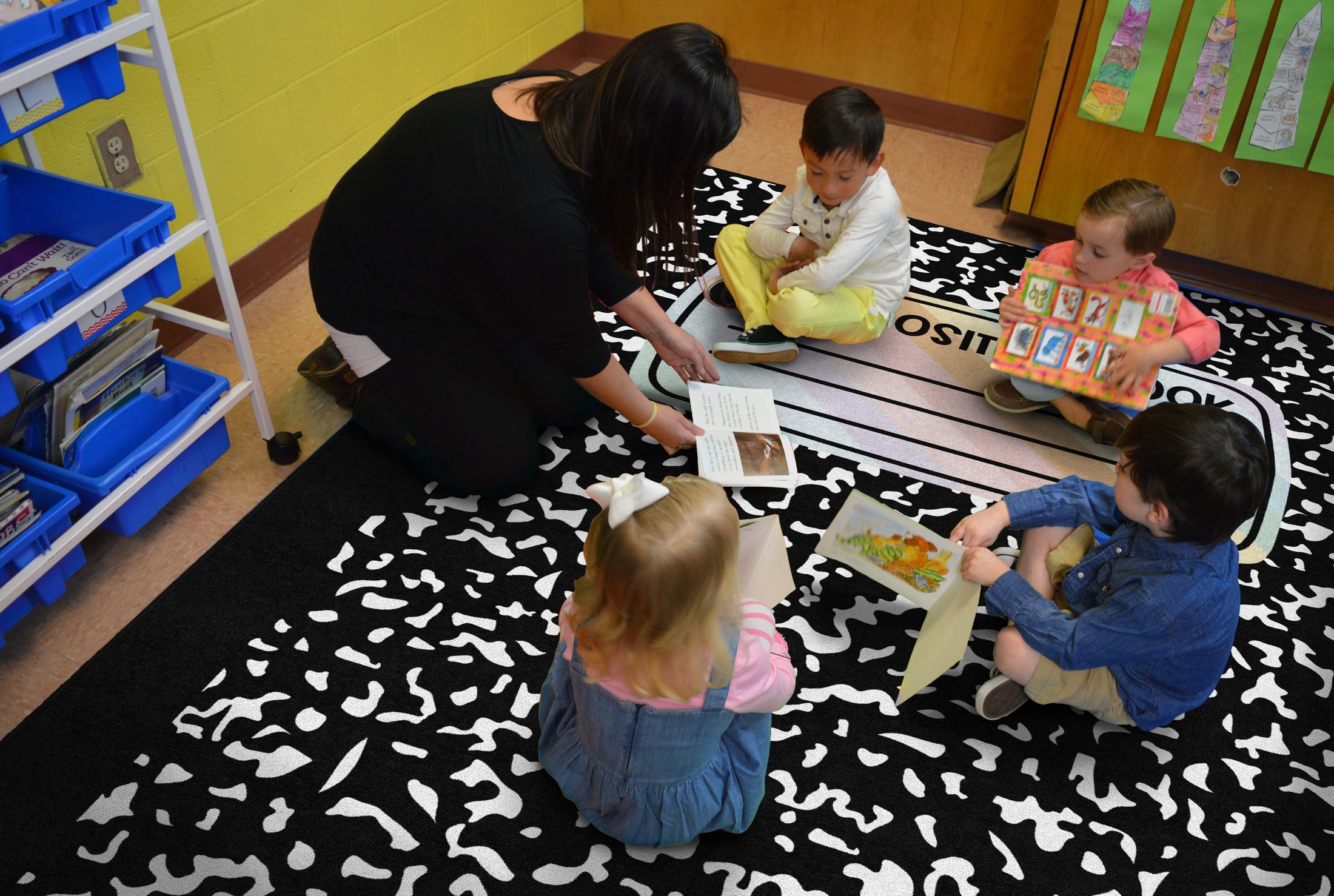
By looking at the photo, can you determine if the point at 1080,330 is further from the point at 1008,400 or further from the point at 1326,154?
the point at 1326,154

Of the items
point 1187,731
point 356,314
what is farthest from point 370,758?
point 1187,731

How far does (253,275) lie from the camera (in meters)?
2.66

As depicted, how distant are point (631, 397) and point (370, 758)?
807mm

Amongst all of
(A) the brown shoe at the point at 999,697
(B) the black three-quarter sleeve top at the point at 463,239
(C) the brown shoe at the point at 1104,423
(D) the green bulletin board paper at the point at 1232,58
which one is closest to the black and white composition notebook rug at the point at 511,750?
(A) the brown shoe at the point at 999,697

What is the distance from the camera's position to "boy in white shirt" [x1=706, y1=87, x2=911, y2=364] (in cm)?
223

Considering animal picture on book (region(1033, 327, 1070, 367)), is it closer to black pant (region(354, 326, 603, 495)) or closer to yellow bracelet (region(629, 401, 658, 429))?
yellow bracelet (region(629, 401, 658, 429))

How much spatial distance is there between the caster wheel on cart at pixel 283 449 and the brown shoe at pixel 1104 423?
5.93 ft

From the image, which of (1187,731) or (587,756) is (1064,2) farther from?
(587,756)

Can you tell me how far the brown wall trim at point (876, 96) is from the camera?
3457 mm

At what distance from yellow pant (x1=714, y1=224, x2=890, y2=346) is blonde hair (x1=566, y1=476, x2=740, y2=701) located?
131cm

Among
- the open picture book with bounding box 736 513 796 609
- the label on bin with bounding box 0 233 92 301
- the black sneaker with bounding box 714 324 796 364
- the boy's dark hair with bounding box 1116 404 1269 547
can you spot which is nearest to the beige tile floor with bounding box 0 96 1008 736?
the label on bin with bounding box 0 233 92 301

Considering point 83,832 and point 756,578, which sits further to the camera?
point 756,578

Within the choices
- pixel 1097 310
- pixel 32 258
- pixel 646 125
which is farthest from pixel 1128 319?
pixel 32 258

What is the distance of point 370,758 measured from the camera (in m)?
1.65
